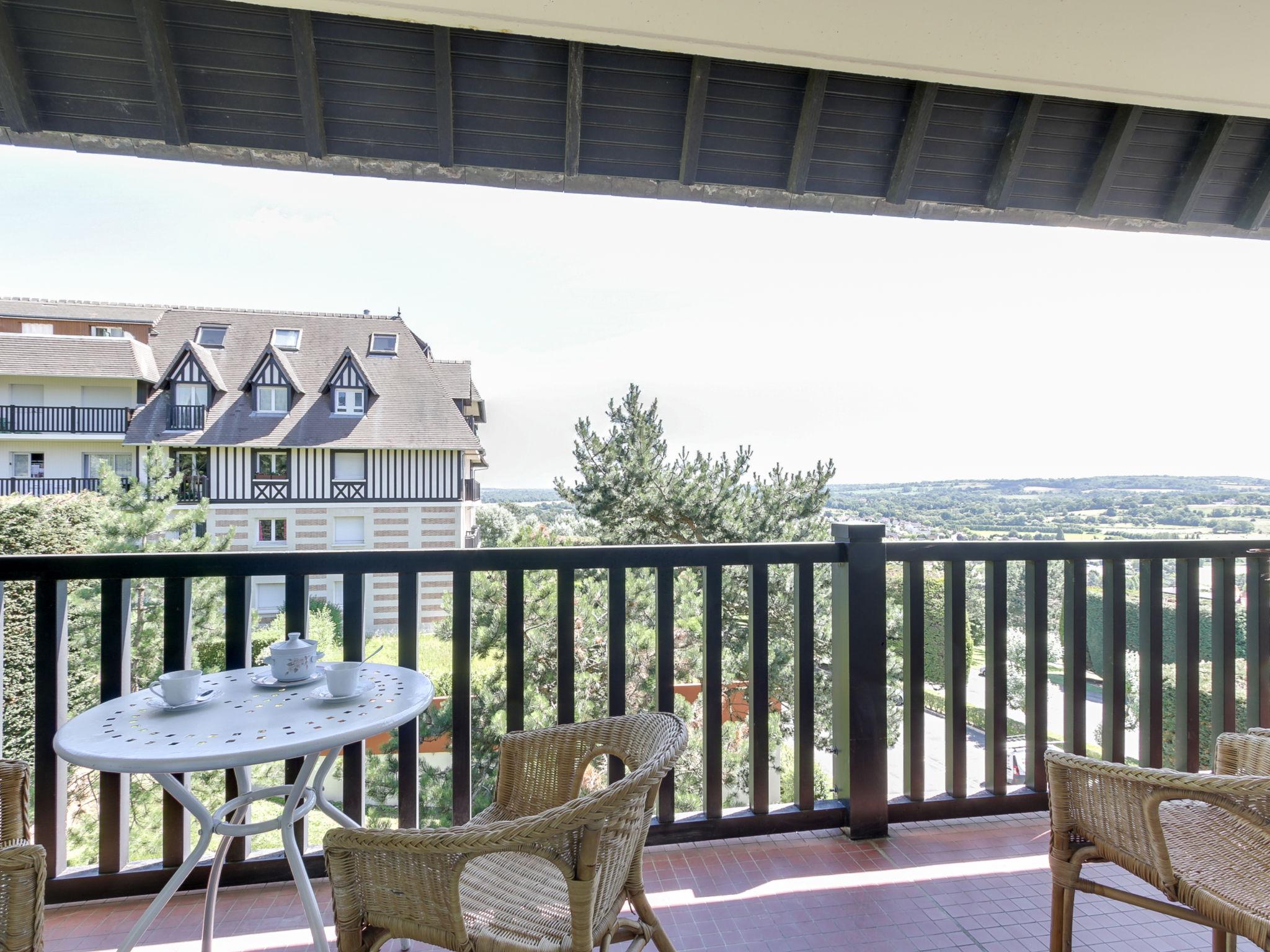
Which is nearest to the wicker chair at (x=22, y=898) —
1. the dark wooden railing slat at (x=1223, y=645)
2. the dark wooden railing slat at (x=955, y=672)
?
the dark wooden railing slat at (x=955, y=672)

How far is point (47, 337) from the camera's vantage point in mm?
13914

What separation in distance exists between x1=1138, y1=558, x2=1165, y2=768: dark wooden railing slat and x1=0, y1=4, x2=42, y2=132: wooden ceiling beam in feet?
12.1

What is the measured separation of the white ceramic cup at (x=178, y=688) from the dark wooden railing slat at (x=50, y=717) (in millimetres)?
675

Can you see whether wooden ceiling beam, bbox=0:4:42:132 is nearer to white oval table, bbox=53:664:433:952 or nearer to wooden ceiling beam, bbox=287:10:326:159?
wooden ceiling beam, bbox=287:10:326:159

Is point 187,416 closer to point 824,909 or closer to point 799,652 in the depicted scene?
point 799,652

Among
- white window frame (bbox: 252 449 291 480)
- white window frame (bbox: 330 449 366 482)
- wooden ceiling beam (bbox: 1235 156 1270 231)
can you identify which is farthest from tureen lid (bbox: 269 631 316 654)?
white window frame (bbox: 252 449 291 480)

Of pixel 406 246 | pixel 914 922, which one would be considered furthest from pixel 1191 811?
A: pixel 406 246

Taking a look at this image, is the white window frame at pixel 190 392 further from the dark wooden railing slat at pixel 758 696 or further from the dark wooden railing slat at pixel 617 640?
the dark wooden railing slat at pixel 758 696

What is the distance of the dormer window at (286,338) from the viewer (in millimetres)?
15312

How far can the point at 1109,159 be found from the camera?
2.31m

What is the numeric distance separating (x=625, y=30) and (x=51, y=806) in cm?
254

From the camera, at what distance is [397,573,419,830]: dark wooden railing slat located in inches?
76.5

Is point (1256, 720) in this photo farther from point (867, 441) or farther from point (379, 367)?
point (379, 367)

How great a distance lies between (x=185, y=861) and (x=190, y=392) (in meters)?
15.7
